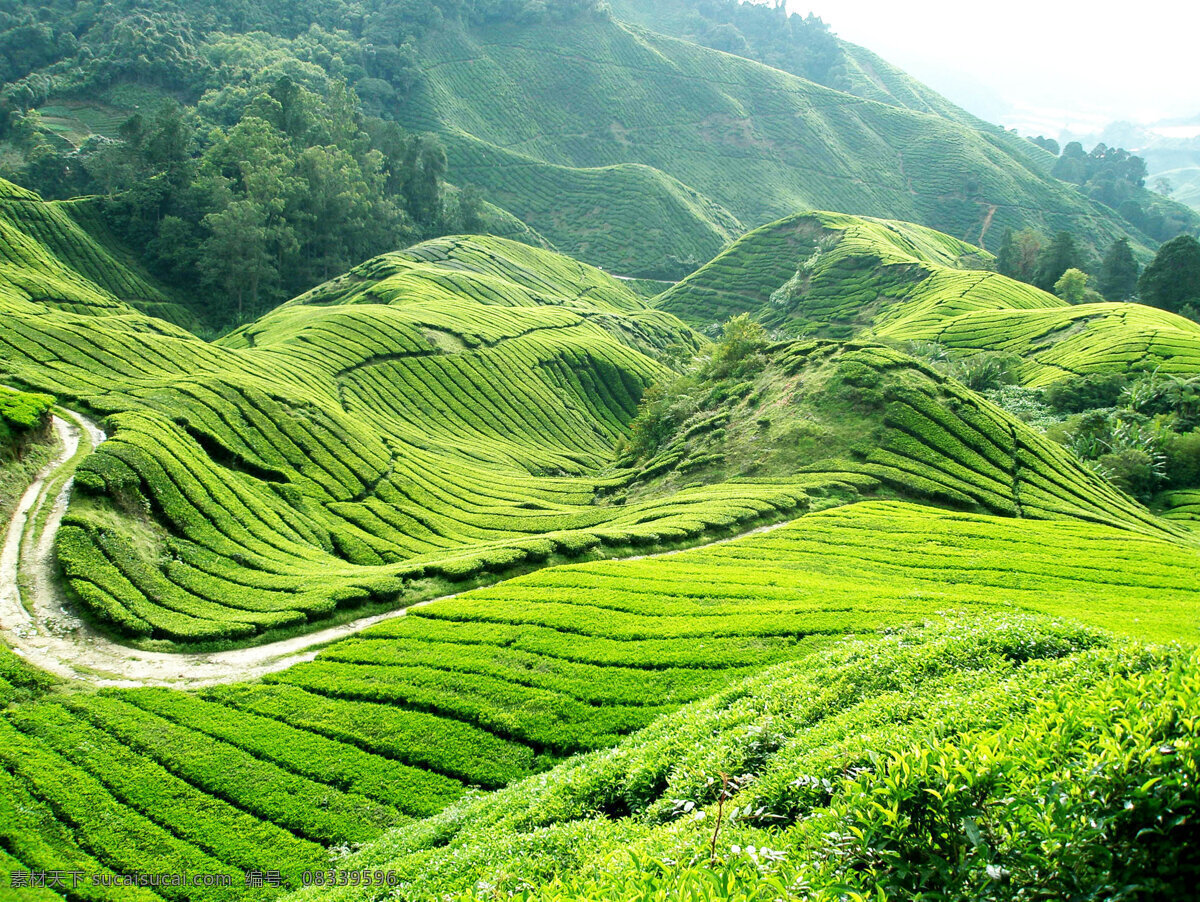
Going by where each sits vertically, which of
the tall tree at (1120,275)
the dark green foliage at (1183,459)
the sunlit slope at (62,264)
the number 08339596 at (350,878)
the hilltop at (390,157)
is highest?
the hilltop at (390,157)

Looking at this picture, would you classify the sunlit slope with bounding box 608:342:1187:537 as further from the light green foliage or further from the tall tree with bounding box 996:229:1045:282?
the tall tree with bounding box 996:229:1045:282

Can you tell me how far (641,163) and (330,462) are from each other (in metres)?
167

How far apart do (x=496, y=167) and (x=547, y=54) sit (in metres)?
57.4

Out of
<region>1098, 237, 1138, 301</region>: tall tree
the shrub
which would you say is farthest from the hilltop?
the shrub

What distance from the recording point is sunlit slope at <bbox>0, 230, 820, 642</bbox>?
76.0 ft

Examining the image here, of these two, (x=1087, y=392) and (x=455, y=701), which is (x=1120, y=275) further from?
(x=455, y=701)

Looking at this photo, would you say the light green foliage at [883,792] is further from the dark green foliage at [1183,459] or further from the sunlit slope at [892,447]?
the dark green foliage at [1183,459]

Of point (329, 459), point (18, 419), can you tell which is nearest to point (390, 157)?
point (329, 459)

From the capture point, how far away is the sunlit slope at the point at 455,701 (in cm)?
1391

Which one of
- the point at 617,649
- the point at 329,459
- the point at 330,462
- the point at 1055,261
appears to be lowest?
the point at 617,649

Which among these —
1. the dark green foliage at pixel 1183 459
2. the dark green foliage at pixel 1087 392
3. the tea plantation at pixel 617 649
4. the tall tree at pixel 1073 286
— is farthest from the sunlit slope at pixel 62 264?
the tall tree at pixel 1073 286

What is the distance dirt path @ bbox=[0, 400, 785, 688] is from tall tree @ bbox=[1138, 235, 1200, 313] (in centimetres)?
10376

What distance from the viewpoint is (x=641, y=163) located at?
18500 centimetres

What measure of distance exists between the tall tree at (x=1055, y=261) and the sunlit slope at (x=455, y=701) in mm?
100354
